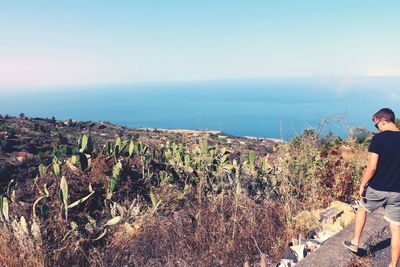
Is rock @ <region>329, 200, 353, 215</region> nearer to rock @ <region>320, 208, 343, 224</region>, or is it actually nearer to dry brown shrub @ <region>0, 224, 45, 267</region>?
rock @ <region>320, 208, 343, 224</region>

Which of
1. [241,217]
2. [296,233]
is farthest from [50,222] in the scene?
[296,233]

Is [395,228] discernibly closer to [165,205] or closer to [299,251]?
[299,251]

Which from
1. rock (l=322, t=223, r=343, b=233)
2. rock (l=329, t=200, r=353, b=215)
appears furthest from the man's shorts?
rock (l=329, t=200, r=353, b=215)

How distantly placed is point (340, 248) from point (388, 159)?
3.56 feet

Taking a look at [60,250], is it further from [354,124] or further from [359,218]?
[354,124]

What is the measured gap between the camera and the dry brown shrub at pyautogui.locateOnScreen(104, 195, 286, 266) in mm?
4008

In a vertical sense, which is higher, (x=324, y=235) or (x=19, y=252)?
(x=19, y=252)

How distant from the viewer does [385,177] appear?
391 cm

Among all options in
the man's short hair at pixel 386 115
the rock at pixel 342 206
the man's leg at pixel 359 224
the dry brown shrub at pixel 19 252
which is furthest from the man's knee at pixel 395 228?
the dry brown shrub at pixel 19 252

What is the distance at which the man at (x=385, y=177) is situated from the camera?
3826 mm

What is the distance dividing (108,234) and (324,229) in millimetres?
2856

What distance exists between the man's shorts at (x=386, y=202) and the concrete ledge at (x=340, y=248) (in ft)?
1.40

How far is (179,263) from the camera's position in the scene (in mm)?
3836

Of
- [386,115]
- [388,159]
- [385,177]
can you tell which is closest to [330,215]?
[385,177]
